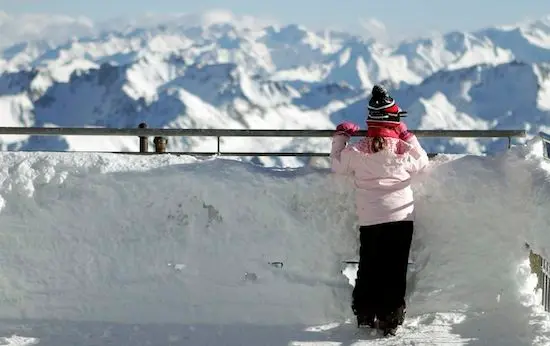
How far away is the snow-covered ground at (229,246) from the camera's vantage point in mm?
7254

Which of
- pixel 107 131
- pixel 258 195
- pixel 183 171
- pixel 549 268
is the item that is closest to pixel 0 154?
pixel 107 131

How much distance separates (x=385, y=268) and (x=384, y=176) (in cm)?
78

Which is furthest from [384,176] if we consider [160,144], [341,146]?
[160,144]

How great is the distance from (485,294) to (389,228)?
4.22 feet

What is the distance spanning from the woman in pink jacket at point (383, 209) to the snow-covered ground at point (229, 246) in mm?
451

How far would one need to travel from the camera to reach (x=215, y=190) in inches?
291

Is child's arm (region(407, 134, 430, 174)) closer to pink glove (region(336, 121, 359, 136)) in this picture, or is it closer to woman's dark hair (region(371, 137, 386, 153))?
woman's dark hair (region(371, 137, 386, 153))

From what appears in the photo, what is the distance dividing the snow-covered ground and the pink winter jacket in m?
0.44

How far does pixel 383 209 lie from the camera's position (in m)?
6.70

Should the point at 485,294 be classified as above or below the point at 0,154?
below

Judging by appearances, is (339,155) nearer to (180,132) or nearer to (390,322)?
(390,322)

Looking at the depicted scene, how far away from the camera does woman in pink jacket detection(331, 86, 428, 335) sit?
6.73m

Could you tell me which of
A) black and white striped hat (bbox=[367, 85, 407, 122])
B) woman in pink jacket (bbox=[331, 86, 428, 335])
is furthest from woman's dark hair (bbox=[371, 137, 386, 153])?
black and white striped hat (bbox=[367, 85, 407, 122])

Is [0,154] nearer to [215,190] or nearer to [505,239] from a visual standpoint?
[215,190]
